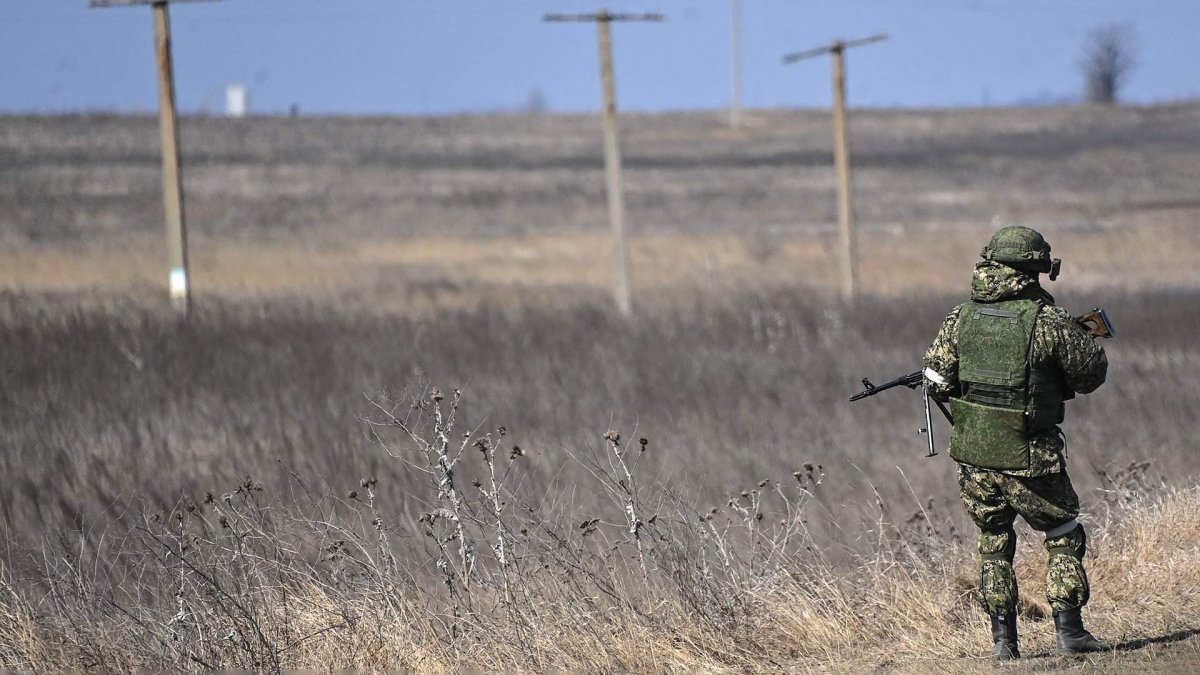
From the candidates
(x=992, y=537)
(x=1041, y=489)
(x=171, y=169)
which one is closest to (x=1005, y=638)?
(x=992, y=537)

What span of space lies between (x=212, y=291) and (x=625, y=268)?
→ 8436 mm

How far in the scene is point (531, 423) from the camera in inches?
544

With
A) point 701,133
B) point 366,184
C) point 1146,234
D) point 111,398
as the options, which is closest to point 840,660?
point 111,398

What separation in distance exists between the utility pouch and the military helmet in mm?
562

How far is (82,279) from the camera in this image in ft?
90.7

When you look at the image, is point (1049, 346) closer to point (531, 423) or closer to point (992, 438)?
point (992, 438)

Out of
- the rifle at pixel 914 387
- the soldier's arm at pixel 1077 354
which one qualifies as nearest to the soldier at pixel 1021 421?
the soldier's arm at pixel 1077 354

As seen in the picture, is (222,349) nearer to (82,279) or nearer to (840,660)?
(82,279)

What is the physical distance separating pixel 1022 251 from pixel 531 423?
29.4ft

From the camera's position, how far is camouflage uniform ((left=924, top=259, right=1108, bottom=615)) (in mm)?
5207

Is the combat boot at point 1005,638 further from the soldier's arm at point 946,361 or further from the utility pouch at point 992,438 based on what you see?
the soldier's arm at point 946,361

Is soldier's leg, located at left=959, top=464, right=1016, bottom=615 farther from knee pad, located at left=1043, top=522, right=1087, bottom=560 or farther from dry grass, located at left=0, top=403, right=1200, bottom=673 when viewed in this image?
dry grass, located at left=0, top=403, right=1200, bottom=673

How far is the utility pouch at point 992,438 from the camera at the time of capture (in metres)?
5.26

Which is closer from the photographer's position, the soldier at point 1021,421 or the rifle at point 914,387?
the soldier at point 1021,421
